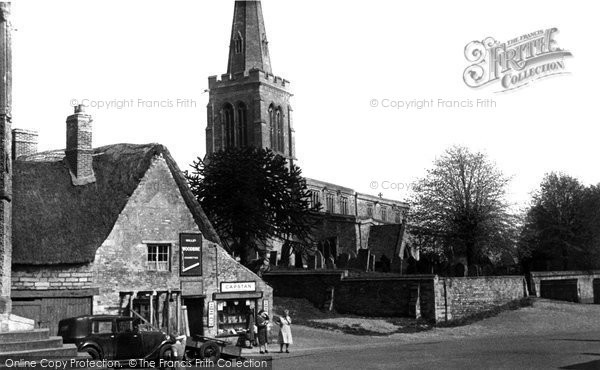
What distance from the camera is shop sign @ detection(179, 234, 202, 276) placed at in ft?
93.2

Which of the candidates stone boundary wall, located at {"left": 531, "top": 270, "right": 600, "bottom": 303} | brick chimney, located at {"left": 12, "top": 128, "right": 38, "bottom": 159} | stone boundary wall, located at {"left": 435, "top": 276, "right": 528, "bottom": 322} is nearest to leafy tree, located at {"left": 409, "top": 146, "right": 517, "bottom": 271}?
stone boundary wall, located at {"left": 531, "top": 270, "right": 600, "bottom": 303}

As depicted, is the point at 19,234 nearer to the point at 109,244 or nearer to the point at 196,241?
the point at 109,244

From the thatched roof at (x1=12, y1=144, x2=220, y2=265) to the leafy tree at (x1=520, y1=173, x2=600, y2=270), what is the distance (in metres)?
40.9

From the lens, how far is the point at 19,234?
25594mm

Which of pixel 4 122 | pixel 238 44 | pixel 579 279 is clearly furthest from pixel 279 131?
pixel 4 122

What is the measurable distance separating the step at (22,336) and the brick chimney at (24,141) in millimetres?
21300

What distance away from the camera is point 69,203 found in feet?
89.2

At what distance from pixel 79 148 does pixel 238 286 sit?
8.05 metres

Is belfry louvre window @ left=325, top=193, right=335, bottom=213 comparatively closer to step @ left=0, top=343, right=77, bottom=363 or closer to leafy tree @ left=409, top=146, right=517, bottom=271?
leafy tree @ left=409, top=146, right=517, bottom=271

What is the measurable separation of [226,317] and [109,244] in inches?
224

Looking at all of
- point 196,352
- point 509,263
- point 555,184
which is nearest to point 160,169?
point 196,352

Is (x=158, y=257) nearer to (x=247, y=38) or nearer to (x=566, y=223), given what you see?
(x=566, y=223)

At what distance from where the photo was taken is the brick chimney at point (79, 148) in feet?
91.9

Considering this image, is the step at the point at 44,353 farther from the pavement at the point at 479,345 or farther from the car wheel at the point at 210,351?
the car wheel at the point at 210,351
